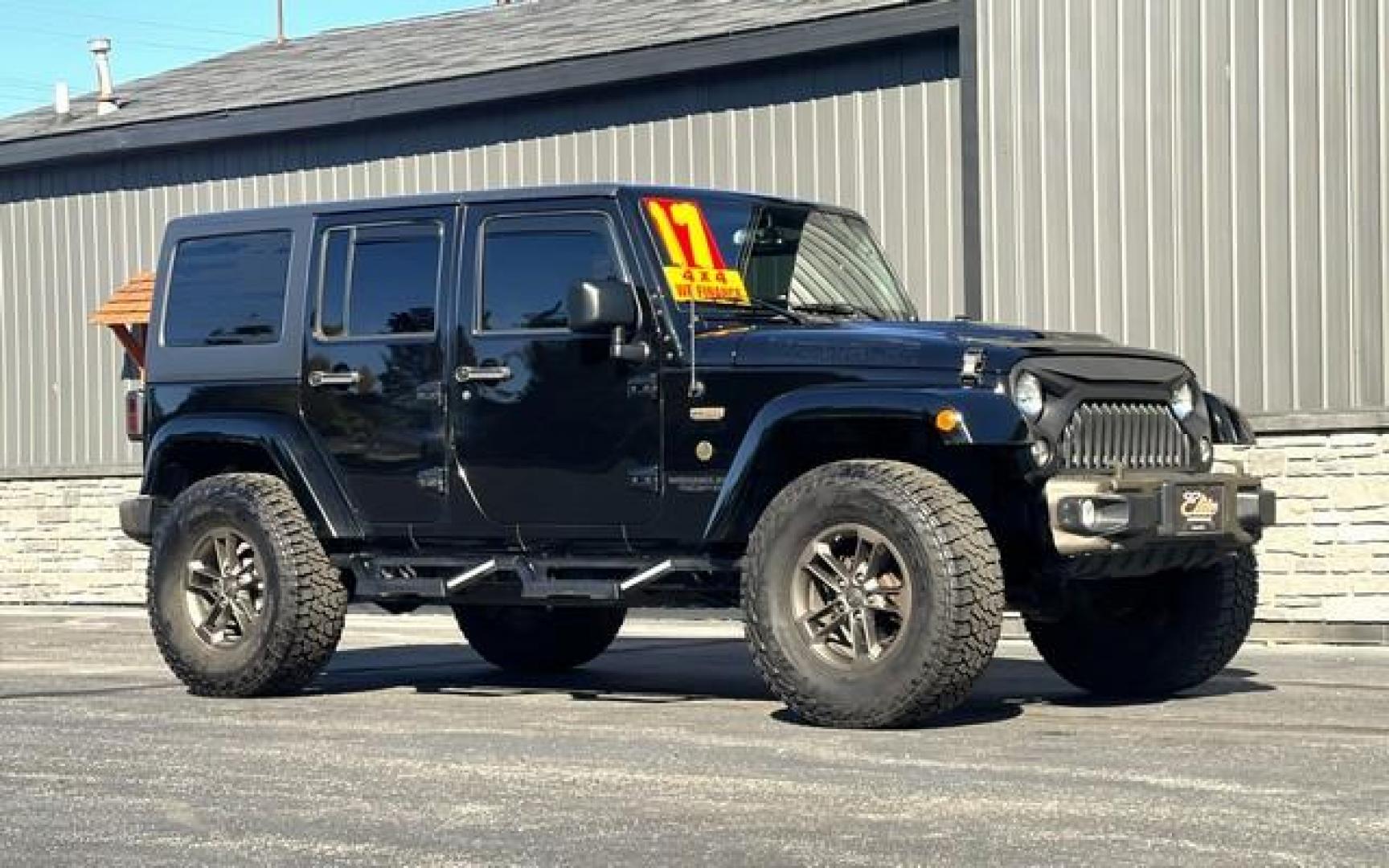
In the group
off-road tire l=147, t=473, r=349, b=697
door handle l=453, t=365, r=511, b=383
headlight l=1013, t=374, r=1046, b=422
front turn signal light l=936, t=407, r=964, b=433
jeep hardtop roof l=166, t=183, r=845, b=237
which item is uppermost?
jeep hardtop roof l=166, t=183, r=845, b=237

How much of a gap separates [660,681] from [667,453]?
2.15m

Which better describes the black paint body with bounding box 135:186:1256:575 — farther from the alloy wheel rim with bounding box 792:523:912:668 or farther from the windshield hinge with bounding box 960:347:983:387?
the alloy wheel rim with bounding box 792:523:912:668

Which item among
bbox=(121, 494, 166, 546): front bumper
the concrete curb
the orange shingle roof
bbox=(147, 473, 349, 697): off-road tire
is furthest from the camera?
the orange shingle roof

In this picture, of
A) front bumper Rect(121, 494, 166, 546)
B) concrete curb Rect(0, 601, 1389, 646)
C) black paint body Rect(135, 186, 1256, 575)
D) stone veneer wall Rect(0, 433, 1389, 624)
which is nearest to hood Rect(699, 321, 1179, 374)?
black paint body Rect(135, 186, 1256, 575)

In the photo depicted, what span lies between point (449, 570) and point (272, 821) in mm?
3771

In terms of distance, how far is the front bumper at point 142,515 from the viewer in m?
11.5

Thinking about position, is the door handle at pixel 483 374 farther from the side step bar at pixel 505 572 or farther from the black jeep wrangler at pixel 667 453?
the side step bar at pixel 505 572

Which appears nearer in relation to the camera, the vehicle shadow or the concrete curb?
the vehicle shadow

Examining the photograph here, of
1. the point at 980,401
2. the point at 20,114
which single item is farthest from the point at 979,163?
the point at 20,114

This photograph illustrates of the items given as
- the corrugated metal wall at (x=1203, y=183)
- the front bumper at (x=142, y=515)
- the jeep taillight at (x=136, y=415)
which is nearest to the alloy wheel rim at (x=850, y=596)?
the front bumper at (x=142, y=515)

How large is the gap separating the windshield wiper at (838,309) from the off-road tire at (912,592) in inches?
48.2

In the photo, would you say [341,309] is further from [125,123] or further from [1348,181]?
[125,123]

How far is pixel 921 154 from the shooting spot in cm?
1795

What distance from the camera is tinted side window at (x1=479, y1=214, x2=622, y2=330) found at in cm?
1030
